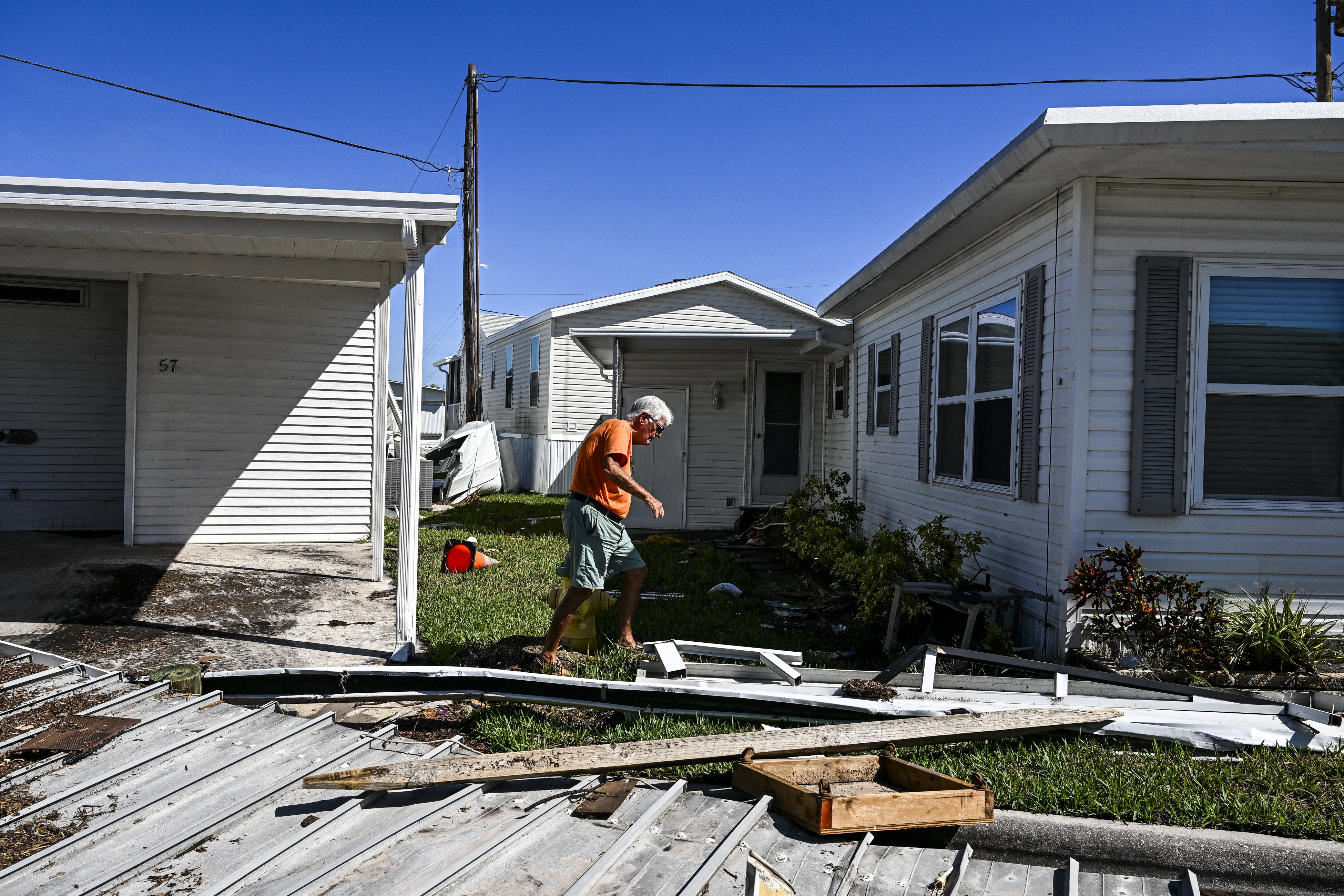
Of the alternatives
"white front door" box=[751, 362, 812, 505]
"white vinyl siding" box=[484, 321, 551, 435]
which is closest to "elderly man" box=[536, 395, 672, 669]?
"white front door" box=[751, 362, 812, 505]

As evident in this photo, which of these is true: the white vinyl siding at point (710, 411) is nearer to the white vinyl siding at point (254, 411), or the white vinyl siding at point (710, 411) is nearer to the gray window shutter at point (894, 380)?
the gray window shutter at point (894, 380)

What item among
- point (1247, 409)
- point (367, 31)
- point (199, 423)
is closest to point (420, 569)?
point (199, 423)

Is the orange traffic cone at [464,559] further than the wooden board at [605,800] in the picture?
Yes

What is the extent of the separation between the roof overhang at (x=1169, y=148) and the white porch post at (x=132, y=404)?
775cm

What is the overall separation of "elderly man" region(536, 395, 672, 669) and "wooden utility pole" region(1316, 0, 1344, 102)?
15.0 metres

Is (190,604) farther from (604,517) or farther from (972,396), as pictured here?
(972,396)

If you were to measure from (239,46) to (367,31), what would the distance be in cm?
301

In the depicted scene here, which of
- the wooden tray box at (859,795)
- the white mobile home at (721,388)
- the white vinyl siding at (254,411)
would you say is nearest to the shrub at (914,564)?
the wooden tray box at (859,795)

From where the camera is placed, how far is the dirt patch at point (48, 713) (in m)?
4.17

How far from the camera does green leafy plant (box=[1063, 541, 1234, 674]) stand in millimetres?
5000

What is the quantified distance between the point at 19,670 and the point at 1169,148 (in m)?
6.69

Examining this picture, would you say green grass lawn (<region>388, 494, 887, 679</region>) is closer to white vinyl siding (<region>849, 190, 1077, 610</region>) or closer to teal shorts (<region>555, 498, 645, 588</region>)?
teal shorts (<region>555, 498, 645, 588</region>)

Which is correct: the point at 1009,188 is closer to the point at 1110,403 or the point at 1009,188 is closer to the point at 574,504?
the point at 1110,403

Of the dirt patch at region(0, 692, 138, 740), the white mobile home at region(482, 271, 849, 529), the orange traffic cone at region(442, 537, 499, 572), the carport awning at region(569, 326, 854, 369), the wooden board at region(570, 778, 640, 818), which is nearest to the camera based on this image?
the wooden board at region(570, 778, 640, 818)
